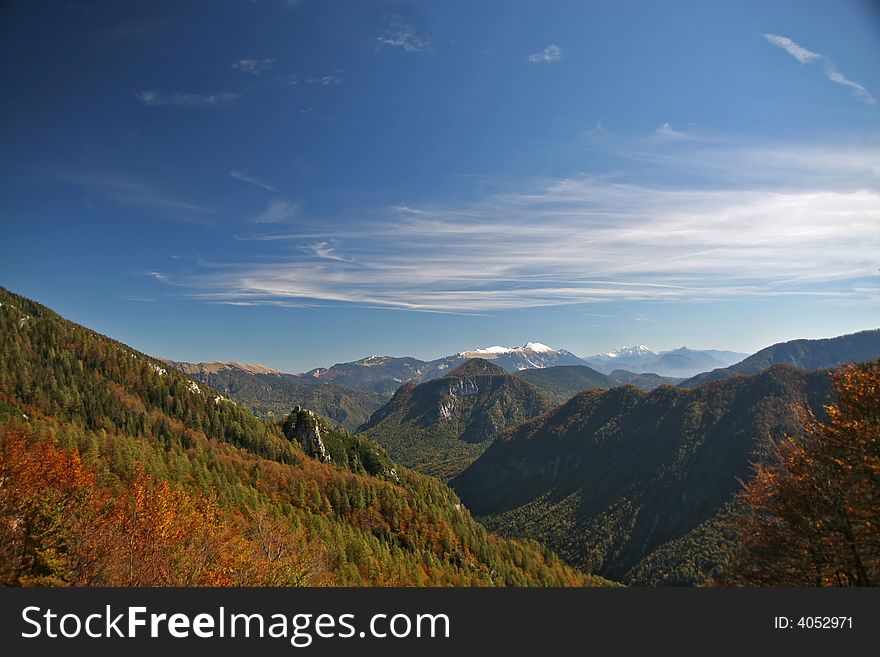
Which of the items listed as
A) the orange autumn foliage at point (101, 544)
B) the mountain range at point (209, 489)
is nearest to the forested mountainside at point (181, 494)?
the orange autumn foliage at point (101, 544)

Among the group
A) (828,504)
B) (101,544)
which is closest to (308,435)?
(101,544)

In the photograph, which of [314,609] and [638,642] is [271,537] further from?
[638,642]

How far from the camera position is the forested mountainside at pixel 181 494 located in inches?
982

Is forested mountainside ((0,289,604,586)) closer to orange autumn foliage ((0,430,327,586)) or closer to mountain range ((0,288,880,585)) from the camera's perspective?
orange autumn foliage ((0,430,327,586))

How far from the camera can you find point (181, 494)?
156 ft

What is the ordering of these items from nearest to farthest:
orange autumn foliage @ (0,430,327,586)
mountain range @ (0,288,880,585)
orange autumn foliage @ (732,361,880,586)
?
1. orange autumn foliage @ (732,361,880,586)
2. orange autumn foliage @ (0,430,327,586)
3. mountain range @ (0,288,880,585)

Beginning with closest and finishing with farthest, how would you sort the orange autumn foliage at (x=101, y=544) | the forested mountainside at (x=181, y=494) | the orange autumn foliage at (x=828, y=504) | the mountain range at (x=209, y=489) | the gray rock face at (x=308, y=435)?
the orange autumn foliage at (x=828, y=504), the orange autumn foliage at (x=101, y=544), the forested mountainside at (x=181, y=494), the mountain range at (x=209, y=489), the gray rock face at (x=308, y=435)

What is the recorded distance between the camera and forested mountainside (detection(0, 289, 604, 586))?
24.9m

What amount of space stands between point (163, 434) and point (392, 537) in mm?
84375

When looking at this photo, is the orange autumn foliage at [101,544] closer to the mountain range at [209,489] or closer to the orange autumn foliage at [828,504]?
the mountain range at [209,489]

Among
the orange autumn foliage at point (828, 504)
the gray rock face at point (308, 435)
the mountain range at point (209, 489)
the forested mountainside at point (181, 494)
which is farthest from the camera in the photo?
the gray rock face at point (308, 435)

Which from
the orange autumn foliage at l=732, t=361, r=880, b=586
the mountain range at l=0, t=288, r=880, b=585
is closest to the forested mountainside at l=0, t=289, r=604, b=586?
the mountain range at l=0, t=288, r=880, b=585

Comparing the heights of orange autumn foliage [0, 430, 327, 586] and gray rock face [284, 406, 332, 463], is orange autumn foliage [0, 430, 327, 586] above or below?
above

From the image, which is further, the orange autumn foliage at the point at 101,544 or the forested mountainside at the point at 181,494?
the forested mountainside at the point at 181,494
